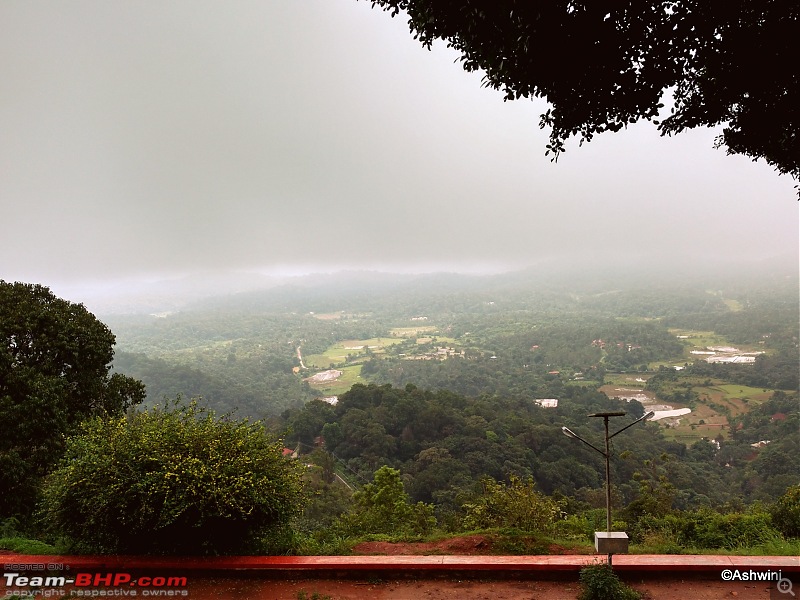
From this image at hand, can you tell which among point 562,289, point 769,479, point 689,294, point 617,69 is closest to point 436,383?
point 769,479

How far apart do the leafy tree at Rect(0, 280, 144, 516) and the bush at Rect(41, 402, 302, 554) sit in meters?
2.70

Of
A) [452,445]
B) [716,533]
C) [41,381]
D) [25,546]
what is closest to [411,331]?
[452,445]

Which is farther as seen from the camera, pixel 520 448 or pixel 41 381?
pixel 520 448

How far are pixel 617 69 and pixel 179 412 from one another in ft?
18.6

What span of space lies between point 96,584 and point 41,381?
14.1 feet

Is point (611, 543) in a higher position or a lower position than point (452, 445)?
higher

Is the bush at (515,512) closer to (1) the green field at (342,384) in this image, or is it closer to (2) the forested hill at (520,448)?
(2) the forested hill at (520,448)

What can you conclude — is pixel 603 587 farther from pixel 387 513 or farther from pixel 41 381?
pixel 41 381

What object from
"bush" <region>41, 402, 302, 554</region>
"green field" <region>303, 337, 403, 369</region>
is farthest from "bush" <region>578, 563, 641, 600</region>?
"green field" <region>303, 337, 403, 369</region>

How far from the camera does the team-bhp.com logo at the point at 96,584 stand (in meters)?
3.76

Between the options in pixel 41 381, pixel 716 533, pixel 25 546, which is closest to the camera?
pixel 25 546

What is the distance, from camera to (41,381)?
22.1 feet

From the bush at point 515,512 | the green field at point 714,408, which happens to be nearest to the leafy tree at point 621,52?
the bush at point 515,512

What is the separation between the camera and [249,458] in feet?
14.4
